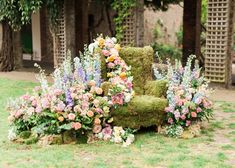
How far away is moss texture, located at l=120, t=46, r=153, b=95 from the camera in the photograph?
655 cm

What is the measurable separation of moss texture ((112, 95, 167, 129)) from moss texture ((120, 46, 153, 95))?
651 millimetres

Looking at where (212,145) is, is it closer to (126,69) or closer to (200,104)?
Result: (200,104)

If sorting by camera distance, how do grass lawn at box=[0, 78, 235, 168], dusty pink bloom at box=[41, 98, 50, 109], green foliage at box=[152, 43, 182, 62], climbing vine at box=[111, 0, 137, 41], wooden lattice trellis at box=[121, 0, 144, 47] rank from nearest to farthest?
grass lawn at box=[0, 78, 235, 168] < dusty pink bloom at box=[41, 98, 50, 109] < climbing vine at box=[111, 0, 137, 41] < wooden lattice trellis at box=[121, 0, 144, 47] < green foliage at box=[152, 43, 182, 62]

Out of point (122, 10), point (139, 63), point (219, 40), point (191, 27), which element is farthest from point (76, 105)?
point (191, 27)

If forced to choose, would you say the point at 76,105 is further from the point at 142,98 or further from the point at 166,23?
the point at 166,23

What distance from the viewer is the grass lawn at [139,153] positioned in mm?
4645

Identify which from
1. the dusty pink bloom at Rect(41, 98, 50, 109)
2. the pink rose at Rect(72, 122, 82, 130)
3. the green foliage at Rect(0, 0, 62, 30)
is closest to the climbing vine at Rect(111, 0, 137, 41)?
the green foliage at Rect(0, 0, 62, 30)

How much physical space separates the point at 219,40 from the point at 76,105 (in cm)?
584

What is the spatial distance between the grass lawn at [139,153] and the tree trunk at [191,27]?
635cm

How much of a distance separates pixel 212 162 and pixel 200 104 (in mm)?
1431

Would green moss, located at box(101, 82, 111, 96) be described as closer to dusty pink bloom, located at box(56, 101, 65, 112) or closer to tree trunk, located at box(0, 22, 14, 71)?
dusty pink bloom, located at box(56, 101, 65, 112)

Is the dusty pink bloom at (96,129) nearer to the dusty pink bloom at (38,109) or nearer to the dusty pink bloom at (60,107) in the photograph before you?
the dusty pink bloom at (60,107)

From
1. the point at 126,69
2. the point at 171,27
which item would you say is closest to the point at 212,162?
the point at 126,69

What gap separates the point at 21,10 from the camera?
38.4 feet
